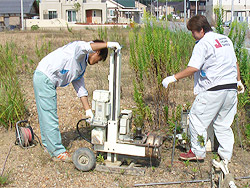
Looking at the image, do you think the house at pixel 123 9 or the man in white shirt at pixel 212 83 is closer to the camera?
the man in white shirt at pixel 212 83

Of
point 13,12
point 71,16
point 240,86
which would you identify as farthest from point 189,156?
point 13,12

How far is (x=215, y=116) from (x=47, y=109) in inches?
80.8

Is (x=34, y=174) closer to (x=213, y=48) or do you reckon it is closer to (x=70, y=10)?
(x=213, y=48)

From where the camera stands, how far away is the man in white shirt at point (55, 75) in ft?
13.4

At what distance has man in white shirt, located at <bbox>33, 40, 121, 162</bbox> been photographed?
Result: 13.4 ft

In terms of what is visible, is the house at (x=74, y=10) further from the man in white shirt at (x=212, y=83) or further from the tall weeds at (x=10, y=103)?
→ the man in white shirt at (x=212, y=83)

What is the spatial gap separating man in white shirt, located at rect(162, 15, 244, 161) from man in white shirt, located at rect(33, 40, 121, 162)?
3.34 feet

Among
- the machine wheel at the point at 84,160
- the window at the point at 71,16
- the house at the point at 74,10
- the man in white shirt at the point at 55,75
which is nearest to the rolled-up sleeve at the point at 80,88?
the man in white shirt at the point at 55,75

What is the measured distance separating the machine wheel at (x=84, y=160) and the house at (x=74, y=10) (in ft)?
137

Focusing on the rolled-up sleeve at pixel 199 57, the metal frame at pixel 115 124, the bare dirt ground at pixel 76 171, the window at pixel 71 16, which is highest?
the window at pixel 71 16

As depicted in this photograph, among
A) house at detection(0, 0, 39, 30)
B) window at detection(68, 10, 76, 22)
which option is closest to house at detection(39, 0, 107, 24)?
window at detection(68, 10, 76, 22)

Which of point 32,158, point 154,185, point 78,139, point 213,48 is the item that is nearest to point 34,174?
point 32,158

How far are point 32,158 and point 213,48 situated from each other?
2.64 m

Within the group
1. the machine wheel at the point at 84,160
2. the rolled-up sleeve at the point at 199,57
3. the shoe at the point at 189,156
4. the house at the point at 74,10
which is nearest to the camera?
the rolled-up sleeve at the point at 199,57
